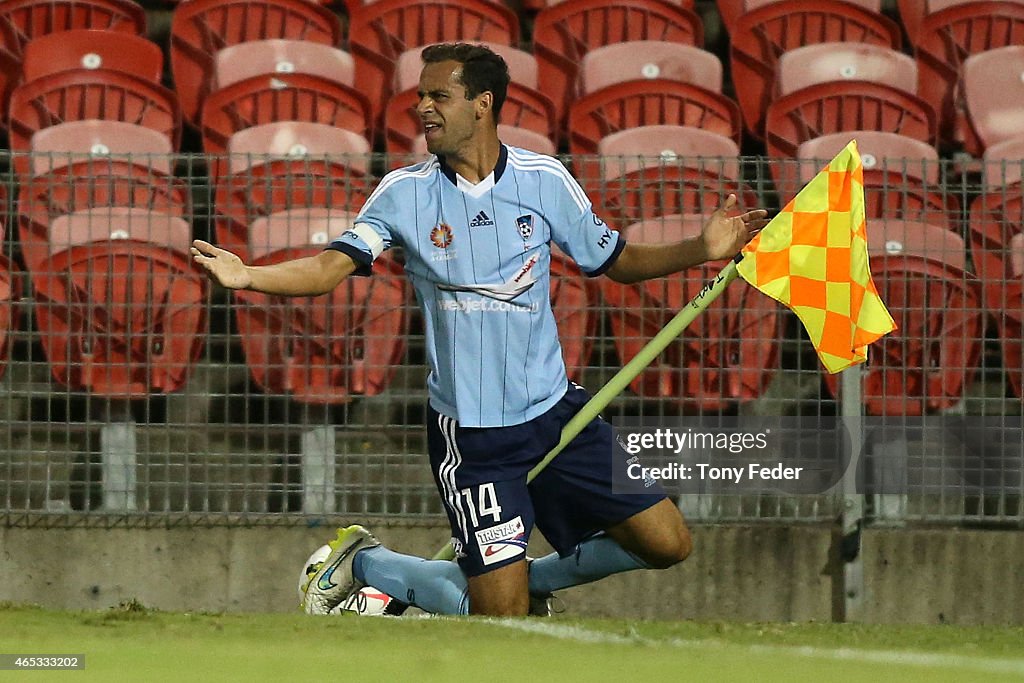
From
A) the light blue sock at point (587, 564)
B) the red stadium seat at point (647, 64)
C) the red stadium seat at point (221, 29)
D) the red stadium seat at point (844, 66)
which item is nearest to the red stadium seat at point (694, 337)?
the light blue sock at point (587, 564)

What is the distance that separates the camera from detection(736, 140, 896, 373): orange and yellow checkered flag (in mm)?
4988

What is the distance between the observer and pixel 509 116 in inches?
290

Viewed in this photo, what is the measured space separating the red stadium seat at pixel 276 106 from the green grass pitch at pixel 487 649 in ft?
11.4

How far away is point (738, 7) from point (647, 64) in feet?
2.41

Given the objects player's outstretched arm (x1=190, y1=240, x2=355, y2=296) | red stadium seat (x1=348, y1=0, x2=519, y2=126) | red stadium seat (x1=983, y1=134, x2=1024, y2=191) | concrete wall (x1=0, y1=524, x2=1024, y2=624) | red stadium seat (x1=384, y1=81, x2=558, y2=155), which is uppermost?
red stadium seat (x1=348, y1=0, x2=519, y2=126)

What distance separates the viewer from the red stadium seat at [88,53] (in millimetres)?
7648

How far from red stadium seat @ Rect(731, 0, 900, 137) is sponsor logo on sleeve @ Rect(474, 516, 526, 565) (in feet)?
12.6

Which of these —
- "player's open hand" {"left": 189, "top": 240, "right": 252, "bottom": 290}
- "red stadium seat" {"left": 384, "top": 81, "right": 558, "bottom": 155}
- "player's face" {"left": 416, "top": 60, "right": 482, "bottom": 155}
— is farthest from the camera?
"red stadium seat" {"left": 384, "top": 81, "right": 558, "bottom": 155}

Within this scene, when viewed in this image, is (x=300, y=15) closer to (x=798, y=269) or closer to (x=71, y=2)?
(x=71, y=2)

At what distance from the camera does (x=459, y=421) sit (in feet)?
14.9

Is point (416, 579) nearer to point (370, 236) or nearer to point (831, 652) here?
point (370, 236)

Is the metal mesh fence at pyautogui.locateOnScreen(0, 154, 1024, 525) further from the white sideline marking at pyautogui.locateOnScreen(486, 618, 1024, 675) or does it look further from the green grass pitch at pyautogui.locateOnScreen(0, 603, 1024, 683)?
the white sideline marking at pyautogui.locateOnScreen(486, 618, 1024, 675)

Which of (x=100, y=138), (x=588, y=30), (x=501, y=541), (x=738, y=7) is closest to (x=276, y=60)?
(x=100, y=138)

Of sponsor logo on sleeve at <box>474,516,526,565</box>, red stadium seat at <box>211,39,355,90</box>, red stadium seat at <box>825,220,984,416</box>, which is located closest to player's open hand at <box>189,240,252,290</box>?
sponsor logo on sleeve at <box>474,516,526,565</box>
